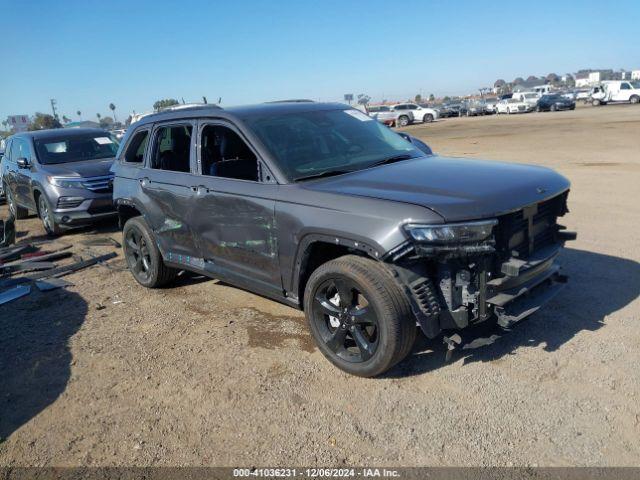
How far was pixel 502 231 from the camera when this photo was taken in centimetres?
345

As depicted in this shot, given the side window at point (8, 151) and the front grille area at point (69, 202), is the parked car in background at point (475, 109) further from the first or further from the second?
the front grille area at point (69, 202)

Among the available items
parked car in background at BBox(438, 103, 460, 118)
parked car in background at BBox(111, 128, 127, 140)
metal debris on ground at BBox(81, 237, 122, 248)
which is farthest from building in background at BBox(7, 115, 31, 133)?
metal debris on ground at BBox(81, 237, 122, 248)

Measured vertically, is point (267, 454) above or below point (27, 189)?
below

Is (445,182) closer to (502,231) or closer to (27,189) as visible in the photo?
(502,231)

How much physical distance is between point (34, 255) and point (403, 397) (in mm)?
6559

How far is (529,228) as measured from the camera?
12.3 ft

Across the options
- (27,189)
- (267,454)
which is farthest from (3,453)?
(27,189)

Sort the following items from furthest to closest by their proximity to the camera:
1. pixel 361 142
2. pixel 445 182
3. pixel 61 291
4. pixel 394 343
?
pixel 61 291 < pixel 361 142 < pixel 445 182 < pixel 394 343

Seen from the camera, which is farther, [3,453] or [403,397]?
[403,397]

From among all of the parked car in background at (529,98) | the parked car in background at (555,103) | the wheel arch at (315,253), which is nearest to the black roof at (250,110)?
the wheel arch at (315,253)

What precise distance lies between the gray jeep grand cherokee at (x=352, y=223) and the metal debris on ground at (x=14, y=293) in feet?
6.51

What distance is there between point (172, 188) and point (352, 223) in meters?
2.32

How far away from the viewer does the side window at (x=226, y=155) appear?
4418 millimetres

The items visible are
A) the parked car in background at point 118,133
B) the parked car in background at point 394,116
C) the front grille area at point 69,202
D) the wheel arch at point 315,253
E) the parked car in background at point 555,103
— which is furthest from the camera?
the parked car in background at point 555,103
